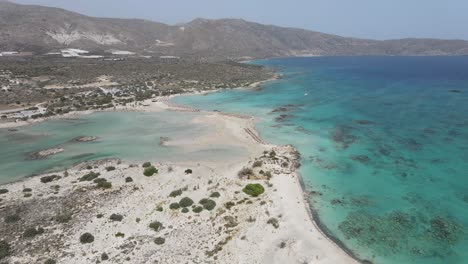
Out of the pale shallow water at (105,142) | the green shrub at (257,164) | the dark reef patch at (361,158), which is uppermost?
the green shrub at (257,164)

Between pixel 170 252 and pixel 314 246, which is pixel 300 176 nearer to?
pixel 314 246

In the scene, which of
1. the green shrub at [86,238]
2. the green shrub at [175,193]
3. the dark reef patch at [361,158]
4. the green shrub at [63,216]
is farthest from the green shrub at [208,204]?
the dark reef patch at [361,158]

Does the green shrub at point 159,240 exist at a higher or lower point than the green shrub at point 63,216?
lower

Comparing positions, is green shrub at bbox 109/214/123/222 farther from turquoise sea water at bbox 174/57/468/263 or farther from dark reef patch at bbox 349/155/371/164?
dark reef patch at bbox 349/155/371/164

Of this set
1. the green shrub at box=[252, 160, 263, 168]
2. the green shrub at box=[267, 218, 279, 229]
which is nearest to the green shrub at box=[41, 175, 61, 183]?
the green shrub at box=[252, 160, 263, 168]

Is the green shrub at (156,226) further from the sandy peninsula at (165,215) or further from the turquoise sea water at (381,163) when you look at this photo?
the turquoise sea water at (381,163)

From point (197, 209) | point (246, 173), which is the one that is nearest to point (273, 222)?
point (197, 209)
